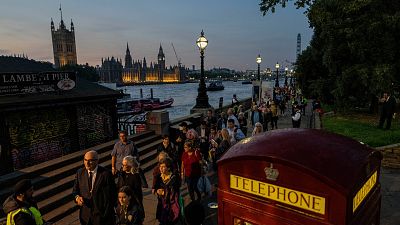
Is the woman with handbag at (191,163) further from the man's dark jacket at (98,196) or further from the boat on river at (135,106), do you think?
the boat on river at (135,106)

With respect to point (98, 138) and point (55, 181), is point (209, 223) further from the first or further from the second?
point (98, 138)

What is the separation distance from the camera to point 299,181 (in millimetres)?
2680

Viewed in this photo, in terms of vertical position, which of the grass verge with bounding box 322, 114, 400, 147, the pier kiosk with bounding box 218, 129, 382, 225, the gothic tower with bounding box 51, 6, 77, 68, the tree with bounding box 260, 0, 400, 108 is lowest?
the grass verge with bounding box 322, 114, 400, 147

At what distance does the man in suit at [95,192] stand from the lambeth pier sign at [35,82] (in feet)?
17.2

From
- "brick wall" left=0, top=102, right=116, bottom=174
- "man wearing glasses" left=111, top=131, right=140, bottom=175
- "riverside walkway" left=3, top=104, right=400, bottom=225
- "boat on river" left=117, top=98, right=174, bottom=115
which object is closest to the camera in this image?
"riverside walkway" left=3, top=104, right=400, bottom=225

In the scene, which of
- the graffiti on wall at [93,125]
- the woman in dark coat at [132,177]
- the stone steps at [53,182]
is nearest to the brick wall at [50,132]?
the graffiti on wall at [93,125]

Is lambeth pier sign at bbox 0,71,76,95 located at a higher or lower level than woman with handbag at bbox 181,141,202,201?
higher

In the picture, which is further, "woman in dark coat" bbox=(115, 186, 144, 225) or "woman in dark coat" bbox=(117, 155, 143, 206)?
"woman in dark coat" bbox=(117, 155, 143, 206)

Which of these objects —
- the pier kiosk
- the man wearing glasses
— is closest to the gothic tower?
the man wearing glasses

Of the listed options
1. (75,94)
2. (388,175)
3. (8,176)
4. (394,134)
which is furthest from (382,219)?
(75,94)

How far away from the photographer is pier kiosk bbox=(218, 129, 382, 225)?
259cm

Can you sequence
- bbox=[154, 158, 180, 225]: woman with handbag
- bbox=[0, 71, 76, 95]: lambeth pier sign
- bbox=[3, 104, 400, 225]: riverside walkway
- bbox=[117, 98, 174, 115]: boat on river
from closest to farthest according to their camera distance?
bbox=[154, 158, 180, 225]: woman with handbag, bbox=[3, 104, 400, 225]: riverside walkway, bbox=[0, 71, 76, 95]: lambeth pier sign, bbox=[117, 98, 174, 115]: boat on river

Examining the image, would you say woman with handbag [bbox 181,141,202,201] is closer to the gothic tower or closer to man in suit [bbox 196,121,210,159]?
man in suit [bbox 196,121,210,159]

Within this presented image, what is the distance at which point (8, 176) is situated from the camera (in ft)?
25.9
